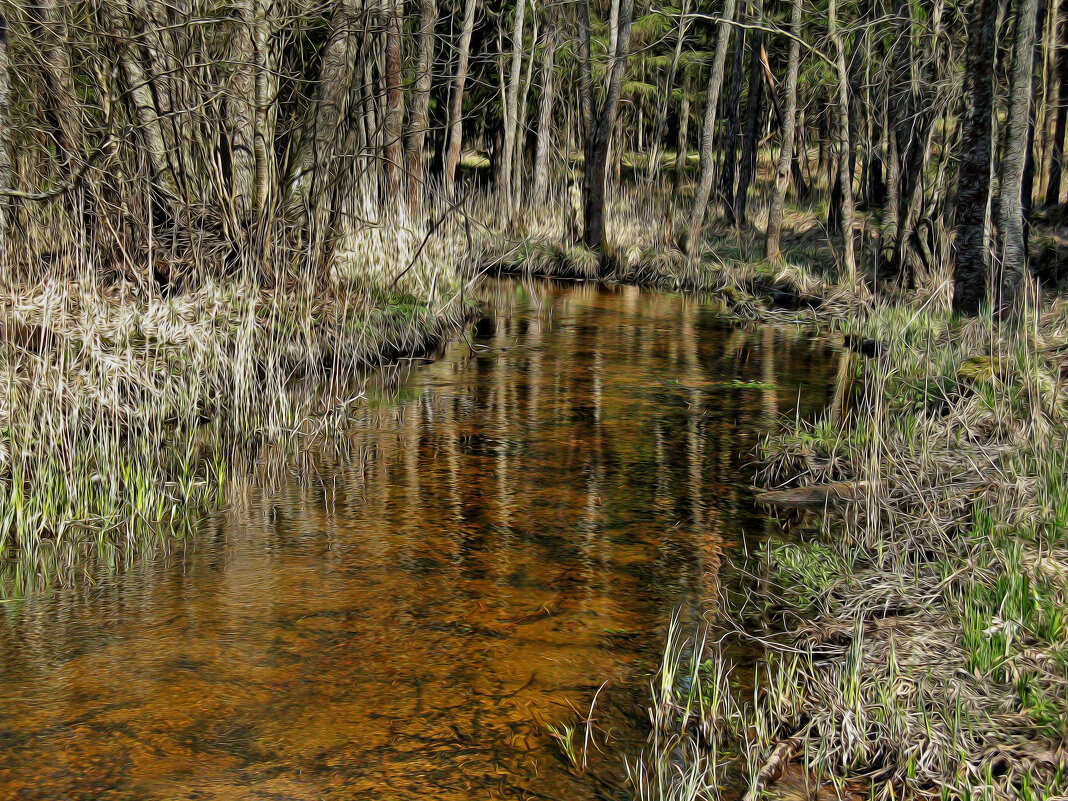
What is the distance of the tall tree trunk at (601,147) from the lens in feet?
49.9

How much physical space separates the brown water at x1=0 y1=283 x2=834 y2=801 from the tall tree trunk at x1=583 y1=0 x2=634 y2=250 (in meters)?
8.74

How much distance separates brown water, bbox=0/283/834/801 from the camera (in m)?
3.04

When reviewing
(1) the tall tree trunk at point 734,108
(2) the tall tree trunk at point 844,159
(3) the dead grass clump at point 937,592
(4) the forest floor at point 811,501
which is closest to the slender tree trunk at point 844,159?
(2) the tall tree trunk at point 844,159

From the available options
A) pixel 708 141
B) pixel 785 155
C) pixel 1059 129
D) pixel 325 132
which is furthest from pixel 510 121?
pixel 325 132

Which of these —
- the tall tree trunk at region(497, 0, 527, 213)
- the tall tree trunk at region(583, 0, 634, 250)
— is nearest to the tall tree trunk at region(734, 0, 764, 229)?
the tall tree trunk at region(583, 0, 634, 250)

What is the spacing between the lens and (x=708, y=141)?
15.5m

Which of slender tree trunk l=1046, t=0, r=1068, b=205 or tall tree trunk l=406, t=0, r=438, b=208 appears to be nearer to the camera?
tall tree trunk l=406, t=0, r=438, b=208

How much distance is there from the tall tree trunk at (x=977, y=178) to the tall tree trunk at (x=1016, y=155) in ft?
1.19

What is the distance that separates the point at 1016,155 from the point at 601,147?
942cm

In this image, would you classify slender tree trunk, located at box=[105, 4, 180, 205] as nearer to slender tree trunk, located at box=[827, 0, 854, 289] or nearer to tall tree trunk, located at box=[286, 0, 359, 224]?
tall tree trunk, located at box=[286, 0, 359, 224]

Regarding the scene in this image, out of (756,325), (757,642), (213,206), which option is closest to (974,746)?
(757,642)

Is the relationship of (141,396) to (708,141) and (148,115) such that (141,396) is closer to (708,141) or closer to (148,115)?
(148,115)

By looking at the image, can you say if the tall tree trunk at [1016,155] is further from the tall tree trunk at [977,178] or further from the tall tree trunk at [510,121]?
the tall tree trunk at [510,121]

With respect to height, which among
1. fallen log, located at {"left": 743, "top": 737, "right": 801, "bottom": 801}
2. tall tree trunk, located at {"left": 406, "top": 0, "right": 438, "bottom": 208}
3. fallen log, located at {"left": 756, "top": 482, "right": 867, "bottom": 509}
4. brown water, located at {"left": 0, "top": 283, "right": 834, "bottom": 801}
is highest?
tall tree trunk, located at {"left": 406, "top": 0, "right": 438, "bottom": 208}
